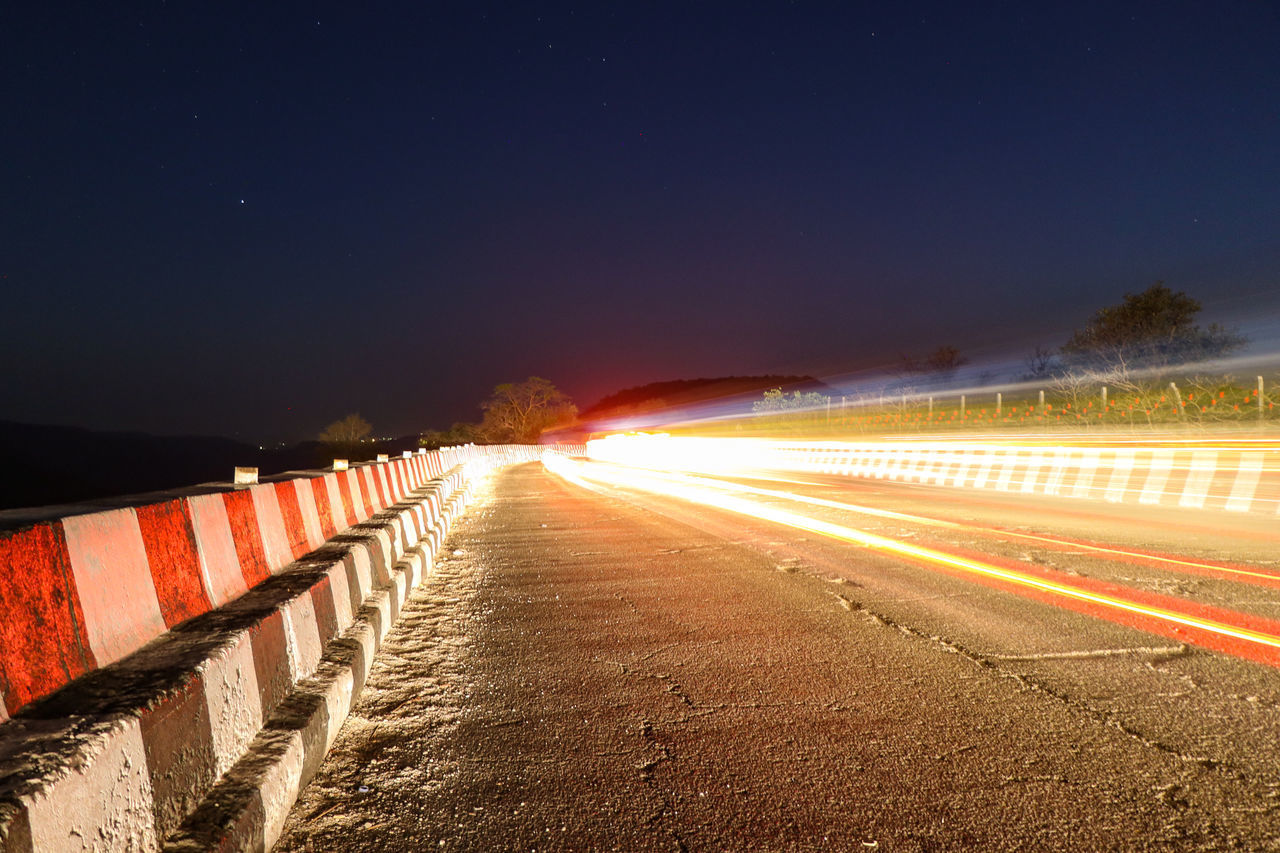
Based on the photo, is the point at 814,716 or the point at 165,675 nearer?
the point at 165,675

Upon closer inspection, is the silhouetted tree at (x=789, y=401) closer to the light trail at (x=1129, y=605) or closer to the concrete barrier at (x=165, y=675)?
the light trail at (x=1129, y=605)

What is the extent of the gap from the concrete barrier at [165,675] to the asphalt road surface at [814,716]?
26cm

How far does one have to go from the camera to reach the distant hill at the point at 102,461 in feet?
97.2

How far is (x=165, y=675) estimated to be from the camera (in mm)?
2000

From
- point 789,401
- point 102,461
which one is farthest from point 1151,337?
point 102,461

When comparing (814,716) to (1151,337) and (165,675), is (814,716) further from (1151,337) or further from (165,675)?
(1151,337)

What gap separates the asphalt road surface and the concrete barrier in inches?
10.3

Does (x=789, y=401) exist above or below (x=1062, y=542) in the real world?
above

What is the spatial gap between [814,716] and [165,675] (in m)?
2.53

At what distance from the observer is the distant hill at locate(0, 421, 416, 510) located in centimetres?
2964

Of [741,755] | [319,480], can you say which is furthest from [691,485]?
[741,755]

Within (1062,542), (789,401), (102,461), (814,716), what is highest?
(102,461)

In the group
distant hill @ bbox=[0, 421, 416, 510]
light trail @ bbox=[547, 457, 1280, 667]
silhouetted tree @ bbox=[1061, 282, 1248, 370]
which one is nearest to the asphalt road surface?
light trail @ bbox=[547, 457, 1280, 667]

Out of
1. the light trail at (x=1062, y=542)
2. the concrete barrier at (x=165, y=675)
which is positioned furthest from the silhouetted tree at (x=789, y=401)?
the concrete barrier at (x=165, y=675)
